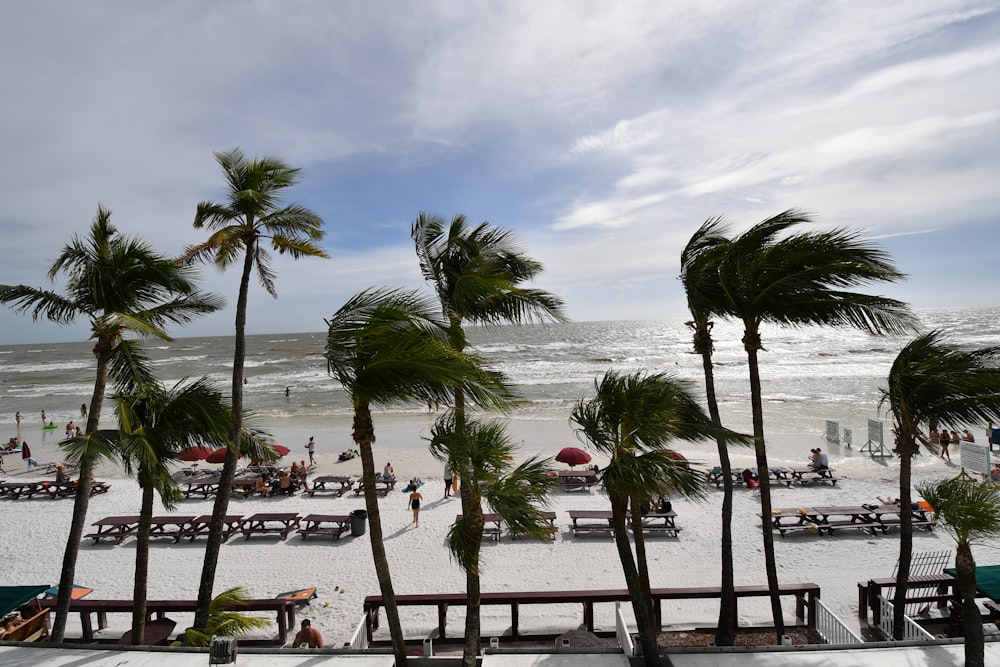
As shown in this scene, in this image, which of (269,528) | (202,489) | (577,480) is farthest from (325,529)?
(577,480)

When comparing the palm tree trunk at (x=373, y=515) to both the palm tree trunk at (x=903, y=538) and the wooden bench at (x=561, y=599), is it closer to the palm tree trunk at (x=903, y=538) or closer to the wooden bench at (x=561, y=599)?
the wooden bench at (x=561, y=599)

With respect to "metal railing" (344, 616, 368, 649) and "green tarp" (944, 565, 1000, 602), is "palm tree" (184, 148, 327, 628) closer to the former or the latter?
"metal railing" (344, 616, 368, 649)

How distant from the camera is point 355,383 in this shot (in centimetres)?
489

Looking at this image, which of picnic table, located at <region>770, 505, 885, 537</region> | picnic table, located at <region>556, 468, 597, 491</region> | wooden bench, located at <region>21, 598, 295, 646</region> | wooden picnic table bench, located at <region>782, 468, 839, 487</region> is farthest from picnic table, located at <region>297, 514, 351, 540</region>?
wooden picnic table bench, located at <region>782, 468, 839, 487</region>

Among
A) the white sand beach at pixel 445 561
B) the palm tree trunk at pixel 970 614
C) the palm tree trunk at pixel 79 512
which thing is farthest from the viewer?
the white sand beach at pixel 445 561

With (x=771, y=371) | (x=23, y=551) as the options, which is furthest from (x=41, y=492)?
(x=771, y=371)

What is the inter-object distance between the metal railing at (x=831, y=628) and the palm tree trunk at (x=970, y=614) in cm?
211

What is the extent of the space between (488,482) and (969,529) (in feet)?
15.3

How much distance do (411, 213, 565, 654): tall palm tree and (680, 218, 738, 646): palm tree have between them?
2378 mm

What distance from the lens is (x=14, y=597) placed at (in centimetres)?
805

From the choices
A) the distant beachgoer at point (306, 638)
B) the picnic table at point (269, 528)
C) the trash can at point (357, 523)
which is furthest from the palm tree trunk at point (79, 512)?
the trash can at point (357, 523)

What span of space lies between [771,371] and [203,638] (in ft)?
195

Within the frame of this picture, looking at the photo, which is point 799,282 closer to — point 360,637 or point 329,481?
point 360,637

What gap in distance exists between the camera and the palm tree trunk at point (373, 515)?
5160 millimetres
